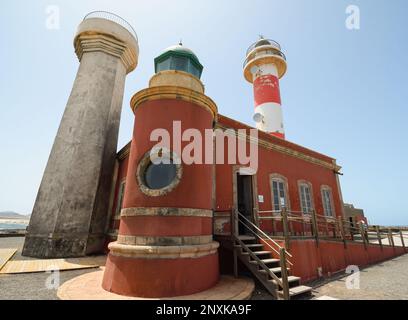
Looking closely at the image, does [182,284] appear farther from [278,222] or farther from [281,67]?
[281,67]

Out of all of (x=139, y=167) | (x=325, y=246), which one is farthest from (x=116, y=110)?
(x=325, y=246)

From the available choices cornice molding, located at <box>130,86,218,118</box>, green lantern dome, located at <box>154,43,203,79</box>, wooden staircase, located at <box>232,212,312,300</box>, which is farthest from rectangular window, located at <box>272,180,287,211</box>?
green lantern dome, located at <box>154,43,203,79</box>

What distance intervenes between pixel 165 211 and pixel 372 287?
656cm

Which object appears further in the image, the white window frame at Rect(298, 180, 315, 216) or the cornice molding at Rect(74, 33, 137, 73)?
the cornice molding at Rect(74, 33, 137, 73)

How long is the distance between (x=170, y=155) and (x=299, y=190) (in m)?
8.33

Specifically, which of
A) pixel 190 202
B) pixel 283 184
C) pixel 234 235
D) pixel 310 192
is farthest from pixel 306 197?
pixel 190 202

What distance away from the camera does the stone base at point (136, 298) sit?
179 inches

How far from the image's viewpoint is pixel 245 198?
31.1ft

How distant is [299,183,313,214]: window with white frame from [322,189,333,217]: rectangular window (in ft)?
4.75

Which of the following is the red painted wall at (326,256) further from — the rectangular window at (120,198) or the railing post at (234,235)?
the rectangular window at (120,198)

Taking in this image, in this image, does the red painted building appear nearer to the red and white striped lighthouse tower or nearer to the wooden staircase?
the wooden staircase

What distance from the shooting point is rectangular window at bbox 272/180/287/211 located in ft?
32.7

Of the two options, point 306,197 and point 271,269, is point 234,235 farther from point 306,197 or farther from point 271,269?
point 306,197

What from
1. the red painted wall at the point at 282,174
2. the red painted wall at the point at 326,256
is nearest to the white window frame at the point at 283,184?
the red painted wall at the point at 282,174
